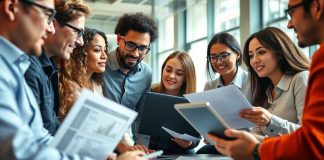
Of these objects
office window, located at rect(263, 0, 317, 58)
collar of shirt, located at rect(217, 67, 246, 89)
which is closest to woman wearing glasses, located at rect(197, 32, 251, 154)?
collar of shirt, located at rect(217, 67, 246, 89)

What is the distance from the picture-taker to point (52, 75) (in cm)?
188

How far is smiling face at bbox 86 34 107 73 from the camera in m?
2.42

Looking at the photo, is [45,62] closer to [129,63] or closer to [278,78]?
[129,63]

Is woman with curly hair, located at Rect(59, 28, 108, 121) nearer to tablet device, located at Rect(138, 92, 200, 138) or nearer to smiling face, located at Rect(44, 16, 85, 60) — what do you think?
smiling face, located at Rect(44, 16, 85, 60)

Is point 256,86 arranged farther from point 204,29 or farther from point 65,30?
point 204,29

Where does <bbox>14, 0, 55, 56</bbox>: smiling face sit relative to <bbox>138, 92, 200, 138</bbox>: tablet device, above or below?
above

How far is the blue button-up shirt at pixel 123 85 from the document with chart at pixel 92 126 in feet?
4.96

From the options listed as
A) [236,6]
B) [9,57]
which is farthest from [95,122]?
[236,6]

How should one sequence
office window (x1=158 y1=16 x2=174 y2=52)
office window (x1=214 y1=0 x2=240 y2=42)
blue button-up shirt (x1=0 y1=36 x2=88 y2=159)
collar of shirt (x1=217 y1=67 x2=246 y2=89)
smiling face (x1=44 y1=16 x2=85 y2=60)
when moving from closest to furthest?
blue button-up shirt (x1=0 y1=36 x2=88 y2=159) < smiling face (x1=44 y1=16 x2=85 y2=60) < collar of shirt (x1=217 y1=67 x2=246 y2=89) < office window (x1=214 y1=0 x2=240 y2=42) < office window (x1=158 y1=16 x2=174 y2=52)

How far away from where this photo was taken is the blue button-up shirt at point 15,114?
2.99 ft

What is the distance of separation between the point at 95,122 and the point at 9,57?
310 mm

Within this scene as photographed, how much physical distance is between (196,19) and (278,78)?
4773 millimetres

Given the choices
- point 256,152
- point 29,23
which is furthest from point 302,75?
point 29,23

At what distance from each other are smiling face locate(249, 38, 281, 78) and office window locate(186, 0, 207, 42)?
4.12 meters
